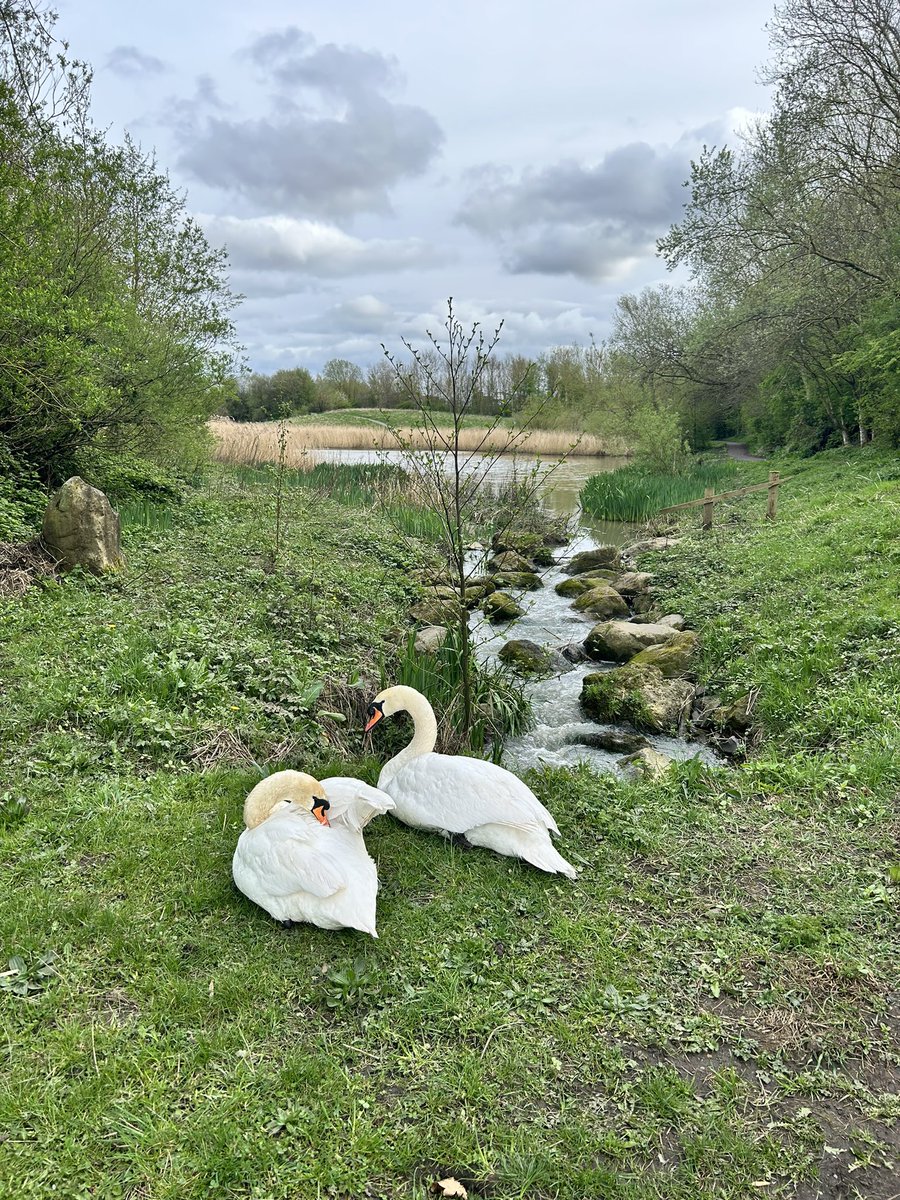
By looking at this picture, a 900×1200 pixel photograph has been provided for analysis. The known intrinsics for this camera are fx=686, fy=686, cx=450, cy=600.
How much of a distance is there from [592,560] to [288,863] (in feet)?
39.7

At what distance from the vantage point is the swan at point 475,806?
12.2ft

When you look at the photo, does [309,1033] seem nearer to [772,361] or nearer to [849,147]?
[849,147]

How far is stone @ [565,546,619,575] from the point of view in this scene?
47.3ft

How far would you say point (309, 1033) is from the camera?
2.73m

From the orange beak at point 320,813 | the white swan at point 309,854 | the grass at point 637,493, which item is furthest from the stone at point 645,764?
the grass at point 637,493

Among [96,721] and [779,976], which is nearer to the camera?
[779,976]

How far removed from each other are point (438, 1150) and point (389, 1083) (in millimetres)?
309

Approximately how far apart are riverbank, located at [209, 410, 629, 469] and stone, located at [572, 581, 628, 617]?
259 centimetres

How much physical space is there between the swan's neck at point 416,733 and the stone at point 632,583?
8.22 m

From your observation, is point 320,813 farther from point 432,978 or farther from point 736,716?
point 736,716

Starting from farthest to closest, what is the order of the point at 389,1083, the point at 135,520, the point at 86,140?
the point at 86,140 → the point at 135,520 → the point at 389,1083

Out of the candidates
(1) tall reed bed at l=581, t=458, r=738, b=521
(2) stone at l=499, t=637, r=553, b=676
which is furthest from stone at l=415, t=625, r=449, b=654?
(1) tall reed bed at l=581, t=458, r=738, b=521

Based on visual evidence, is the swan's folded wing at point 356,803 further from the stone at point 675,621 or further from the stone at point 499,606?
the stone at point 499,606

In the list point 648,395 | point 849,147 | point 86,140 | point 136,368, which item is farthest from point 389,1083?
point 648,395
